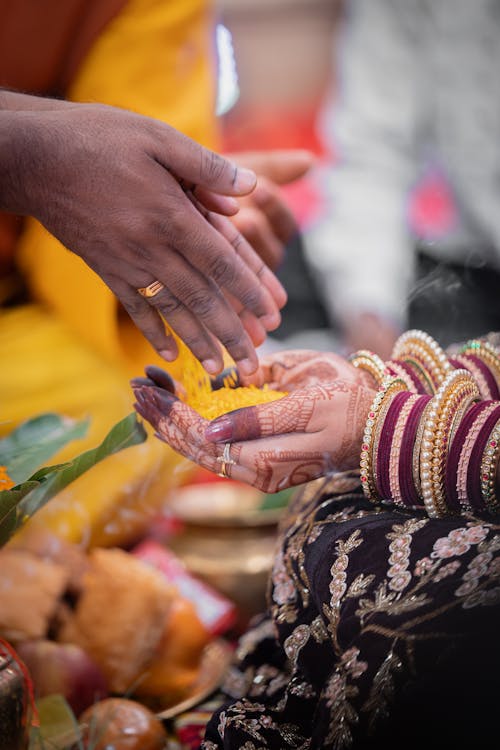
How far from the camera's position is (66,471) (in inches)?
23.6

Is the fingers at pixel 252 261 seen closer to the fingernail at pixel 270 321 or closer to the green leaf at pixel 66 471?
the fingernail at pixel 270 321

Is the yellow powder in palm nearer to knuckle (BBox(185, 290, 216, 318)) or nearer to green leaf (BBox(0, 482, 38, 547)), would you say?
knuckle (BBox(185, 290, 216, 318))

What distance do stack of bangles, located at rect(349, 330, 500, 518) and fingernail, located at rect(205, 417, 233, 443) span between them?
3.7 inches

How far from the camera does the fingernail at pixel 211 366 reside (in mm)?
575

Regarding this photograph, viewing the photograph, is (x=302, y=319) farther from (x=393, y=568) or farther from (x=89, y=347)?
(x=89, y=347)

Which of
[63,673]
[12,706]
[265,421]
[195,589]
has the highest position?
[265,421]

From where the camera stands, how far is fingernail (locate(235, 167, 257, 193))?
1.78 ft

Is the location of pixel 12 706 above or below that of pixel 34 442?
below

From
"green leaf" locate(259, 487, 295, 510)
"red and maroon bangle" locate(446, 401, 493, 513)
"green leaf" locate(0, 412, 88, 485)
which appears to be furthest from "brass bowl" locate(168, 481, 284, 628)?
"red and maroon bangle" locate(446, 401, 493, 513)

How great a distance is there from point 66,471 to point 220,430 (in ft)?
0.48

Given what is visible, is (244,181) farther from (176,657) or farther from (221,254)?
(176,657)

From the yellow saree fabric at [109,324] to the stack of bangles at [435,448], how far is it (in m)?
0.18

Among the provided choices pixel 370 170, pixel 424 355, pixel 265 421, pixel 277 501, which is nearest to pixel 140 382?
pixel 265 421

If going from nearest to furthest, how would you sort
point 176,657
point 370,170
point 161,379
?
point 161,379 → point 176,657 → point 370,170
